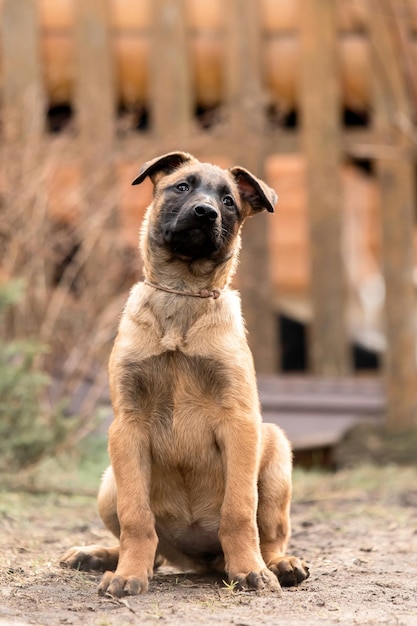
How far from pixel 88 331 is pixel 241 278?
4.71 ft


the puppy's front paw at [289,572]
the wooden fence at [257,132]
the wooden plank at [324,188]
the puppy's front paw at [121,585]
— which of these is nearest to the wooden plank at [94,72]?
the wooden fence at [257,132]

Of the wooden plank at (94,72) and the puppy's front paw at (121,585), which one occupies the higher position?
the wooden plank at (94,72)

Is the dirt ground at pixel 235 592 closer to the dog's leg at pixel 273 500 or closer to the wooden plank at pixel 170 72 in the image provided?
the dog's leg at pixel 273 500

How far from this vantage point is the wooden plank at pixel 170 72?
948 centimetres

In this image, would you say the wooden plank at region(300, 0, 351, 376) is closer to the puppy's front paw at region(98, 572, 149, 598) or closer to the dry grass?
the dry grass

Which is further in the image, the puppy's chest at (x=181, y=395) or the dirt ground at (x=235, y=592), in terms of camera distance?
the puppy's chest at (x=181, y=395)

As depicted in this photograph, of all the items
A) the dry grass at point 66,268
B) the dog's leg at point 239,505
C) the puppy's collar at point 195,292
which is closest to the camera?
the dog's leg at point 239,505

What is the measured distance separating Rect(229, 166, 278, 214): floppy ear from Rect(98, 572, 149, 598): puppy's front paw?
1.64 meters

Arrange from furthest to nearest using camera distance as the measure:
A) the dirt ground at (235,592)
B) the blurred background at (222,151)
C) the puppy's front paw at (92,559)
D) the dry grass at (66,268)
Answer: the blurred background at (222,151) → the dry grass at (66,268) → the puppy's front paw at (92,559) → the dirt ground at (235,592)

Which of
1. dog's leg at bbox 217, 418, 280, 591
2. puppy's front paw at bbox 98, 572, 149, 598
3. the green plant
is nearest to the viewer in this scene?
puppy's front paw at bbox 98, 572, 149, 598

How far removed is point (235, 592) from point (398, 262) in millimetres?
5292

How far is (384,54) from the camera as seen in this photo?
8688 mm

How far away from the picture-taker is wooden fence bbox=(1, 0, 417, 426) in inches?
352

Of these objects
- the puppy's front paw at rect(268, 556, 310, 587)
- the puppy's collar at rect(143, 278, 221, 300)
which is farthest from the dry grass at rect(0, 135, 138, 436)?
the puppy's front paw at rect(268, 556, 310, 587)
